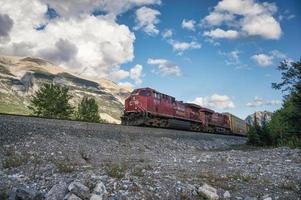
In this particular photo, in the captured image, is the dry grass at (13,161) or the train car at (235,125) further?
the train car at (235,125)

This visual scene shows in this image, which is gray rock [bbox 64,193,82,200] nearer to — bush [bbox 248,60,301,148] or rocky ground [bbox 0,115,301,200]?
rocky ground [bbox 0,115,301,200]

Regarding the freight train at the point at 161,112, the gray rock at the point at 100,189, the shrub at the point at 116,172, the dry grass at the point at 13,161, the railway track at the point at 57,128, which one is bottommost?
the gray rock at the point at 100,189

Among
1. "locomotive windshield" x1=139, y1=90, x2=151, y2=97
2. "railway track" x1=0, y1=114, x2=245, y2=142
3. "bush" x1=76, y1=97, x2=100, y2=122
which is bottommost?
"railway track" x1=0, y1=114, x2=245, y2=142

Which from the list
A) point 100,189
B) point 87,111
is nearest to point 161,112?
point 100,189

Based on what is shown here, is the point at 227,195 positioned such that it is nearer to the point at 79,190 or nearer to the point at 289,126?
the point at 79,190

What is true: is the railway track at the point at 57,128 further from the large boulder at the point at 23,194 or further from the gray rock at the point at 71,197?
the gray rock at the point at 71,197

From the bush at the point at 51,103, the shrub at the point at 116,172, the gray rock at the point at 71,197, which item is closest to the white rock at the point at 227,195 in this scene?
the shrub at the point at 116,172

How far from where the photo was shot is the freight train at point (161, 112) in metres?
28.6

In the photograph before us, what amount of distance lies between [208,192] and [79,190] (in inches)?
145

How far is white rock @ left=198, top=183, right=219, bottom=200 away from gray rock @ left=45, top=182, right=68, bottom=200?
12.7 ft

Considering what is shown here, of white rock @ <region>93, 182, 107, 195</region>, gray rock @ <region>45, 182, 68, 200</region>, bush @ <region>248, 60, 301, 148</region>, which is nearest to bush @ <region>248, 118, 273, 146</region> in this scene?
bush @ <region>248, 60, 301, 148</region>

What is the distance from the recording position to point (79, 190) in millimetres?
8688

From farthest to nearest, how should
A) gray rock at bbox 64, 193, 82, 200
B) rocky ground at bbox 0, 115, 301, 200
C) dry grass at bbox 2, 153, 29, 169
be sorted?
1. dry grass at bbox 2, 153, 29, 169
2. rocky ground at bbox 0, 115, 301, 200
3. gray rock at bbox 64, 193, 82, 200

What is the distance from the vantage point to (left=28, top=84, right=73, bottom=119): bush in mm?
55375
